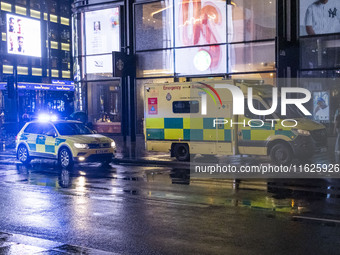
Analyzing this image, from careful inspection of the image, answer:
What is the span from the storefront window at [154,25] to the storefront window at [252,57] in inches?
155

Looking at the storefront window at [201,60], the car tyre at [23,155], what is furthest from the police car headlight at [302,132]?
the storefront window at [201,60]

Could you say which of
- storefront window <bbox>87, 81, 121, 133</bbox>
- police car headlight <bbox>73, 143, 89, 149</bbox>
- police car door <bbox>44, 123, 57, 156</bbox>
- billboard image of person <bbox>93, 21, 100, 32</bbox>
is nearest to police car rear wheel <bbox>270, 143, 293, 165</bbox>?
police car headlight <bbox>73, 143, 89, 149</bbox>

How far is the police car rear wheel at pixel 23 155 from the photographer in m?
17.9

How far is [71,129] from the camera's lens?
56.8 ft

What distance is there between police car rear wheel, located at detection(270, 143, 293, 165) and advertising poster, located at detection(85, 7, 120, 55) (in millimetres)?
15610

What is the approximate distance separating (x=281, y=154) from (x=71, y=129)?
7.23 m

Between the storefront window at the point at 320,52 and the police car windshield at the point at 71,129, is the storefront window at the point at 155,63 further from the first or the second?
the police car windshield at the point at 71,129

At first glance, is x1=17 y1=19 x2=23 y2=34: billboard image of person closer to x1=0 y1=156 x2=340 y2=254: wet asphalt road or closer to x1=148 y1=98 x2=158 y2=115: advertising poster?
x1=148 y1=98 x2=158 y2=115: advertising poster

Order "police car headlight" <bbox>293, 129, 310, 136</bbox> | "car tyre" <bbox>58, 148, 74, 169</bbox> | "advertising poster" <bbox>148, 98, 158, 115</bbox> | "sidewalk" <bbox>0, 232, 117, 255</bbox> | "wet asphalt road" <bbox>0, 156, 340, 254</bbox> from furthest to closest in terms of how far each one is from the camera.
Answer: "advertising poster" <bbox>148, 98, 158, 115</bbox> < "car tyre" <bbox>58, 148, 74, 169</bbox> < "police car headlight" <bbox>293, 129, 310, 136</bbox> < "wet asphalt road" <bbox>0, 156, 340, 254</bbox> < "sidewalk" <bbox>0, 232, 117, 255</bbox>

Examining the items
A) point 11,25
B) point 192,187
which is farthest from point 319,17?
point 11,25

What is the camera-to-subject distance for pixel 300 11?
23188mm

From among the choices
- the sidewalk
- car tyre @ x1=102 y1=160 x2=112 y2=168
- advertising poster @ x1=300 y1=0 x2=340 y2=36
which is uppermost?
advertising poster @ x1=300 y1=0 x2=340 y2=36

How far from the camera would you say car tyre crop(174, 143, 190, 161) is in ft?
55.8

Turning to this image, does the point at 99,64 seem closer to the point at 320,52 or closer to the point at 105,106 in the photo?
the point at 105,106
